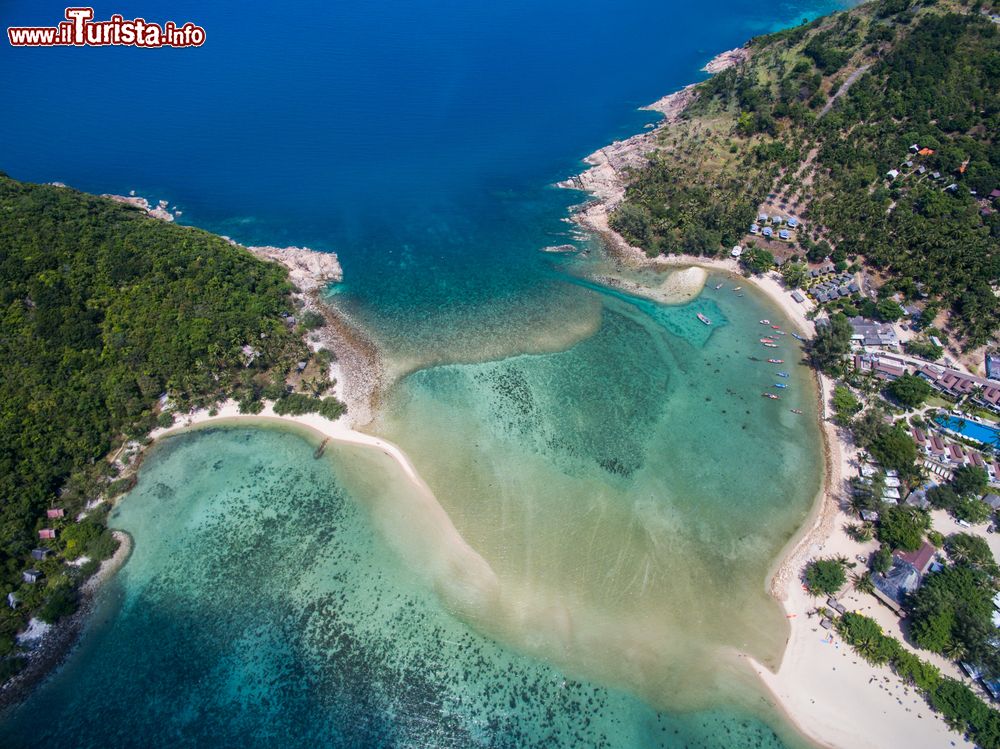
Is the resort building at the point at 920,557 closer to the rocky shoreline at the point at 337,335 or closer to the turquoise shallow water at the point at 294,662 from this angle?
the turquoise shallow water at the point at 294,662

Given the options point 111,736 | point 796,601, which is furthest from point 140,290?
point 796,601

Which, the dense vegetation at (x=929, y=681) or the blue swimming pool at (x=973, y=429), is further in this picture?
the blue swimming pool at (x=973, y=429)

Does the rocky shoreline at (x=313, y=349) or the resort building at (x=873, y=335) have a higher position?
the resort building at (x=873, y=335)

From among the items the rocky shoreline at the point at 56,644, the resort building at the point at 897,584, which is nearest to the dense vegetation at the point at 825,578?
the resort building at the point at 897,584

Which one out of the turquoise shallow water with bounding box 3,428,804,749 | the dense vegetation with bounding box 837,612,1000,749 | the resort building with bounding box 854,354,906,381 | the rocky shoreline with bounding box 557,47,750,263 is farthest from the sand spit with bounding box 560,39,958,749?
the rocky shoreline with bounding box 557,47,750,263

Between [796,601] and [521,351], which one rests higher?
[521,351]

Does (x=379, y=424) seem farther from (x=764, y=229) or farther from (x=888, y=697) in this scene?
(x=764, y=229)
